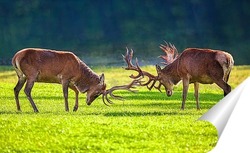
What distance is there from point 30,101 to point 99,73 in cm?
173

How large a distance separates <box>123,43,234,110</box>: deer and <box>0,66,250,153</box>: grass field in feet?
1.03

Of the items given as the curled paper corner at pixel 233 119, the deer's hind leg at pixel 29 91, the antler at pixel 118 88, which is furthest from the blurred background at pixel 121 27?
the curled paper corner at pixel 233 119

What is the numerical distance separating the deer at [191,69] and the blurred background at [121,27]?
0.60 metres

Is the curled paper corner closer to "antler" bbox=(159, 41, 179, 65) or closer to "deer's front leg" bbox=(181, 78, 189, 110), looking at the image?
"deer's front leg" bbox=(181, 78, 189, 110)

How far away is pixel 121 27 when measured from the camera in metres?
13.7

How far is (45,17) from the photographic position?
1331 cm

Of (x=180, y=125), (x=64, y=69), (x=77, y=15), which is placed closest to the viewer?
(x=180, y=125)

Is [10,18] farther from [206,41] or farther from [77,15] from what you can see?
[206,41]

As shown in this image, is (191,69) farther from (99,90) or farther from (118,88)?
(99,90)

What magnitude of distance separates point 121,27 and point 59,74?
82.9 inches

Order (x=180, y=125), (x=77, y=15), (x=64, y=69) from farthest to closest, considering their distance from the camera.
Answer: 1. (x=77, y=15)
2. (x=64, y=69)
3. (x=180, y=125)

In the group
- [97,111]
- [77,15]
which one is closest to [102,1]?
[77,15]

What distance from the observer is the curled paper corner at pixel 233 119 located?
10734 millimetres

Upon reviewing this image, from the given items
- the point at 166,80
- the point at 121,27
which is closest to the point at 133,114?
the point at 166,80
